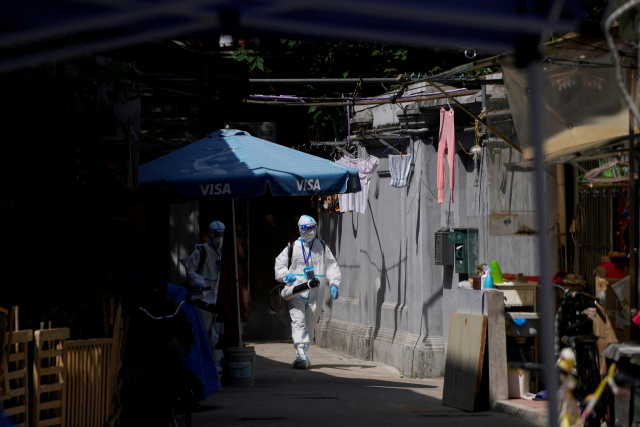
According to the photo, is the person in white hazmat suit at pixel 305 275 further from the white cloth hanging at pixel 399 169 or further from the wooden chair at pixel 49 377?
the wooden chair at pixel 49 377

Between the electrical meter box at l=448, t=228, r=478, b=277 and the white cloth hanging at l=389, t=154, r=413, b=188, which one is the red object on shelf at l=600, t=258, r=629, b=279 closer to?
the electrical meter box at l=448, t=228, r=478, b=277

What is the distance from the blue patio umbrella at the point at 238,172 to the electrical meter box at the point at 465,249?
178 cm

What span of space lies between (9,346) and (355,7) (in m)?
3.06

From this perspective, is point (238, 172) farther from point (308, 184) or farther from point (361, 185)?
point (361, 185)

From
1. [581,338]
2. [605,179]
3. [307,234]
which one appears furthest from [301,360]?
[581,338]

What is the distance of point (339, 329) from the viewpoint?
591 inches

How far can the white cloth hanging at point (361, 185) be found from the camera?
13.2 metres

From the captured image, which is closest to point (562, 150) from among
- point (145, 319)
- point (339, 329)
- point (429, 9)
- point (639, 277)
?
point (639, 277)

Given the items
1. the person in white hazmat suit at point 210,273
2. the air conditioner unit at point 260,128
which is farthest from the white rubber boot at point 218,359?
the air conditioner unit at point 260,128

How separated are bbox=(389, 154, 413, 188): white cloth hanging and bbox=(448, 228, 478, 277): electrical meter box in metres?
1.36

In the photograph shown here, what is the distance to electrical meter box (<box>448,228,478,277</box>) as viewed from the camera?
10797 millimetres

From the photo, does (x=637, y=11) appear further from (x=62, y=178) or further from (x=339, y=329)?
(x=339, y=329)

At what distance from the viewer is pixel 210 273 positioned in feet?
37.1

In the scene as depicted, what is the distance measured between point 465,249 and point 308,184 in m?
2.67
